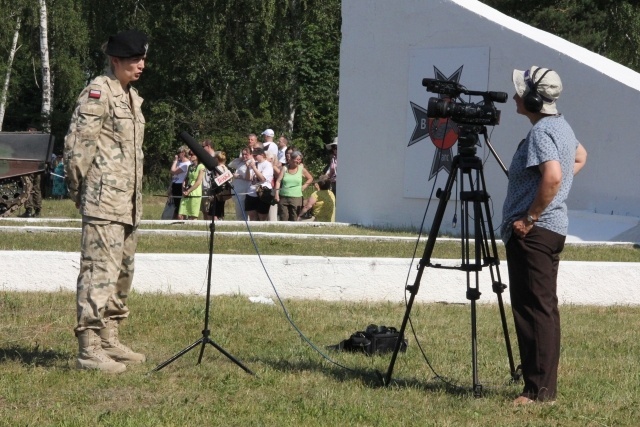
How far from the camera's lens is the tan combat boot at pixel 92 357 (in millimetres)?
6332

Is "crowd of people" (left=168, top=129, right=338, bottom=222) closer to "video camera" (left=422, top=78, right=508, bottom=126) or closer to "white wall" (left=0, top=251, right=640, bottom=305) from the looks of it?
"white wall" (left=0, top=251, right=640, bottom=305)

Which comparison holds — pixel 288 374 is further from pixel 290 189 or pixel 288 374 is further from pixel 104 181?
pixel 290 189

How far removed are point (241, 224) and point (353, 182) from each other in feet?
8.02

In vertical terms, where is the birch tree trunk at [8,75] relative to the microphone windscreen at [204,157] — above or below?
above

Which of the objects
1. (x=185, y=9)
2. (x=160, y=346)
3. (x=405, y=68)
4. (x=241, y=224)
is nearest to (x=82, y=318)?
(x=160, y=346)

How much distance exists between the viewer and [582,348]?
7547 millimetres

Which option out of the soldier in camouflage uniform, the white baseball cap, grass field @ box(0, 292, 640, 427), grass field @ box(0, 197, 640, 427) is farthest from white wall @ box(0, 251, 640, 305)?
the white baseball cap

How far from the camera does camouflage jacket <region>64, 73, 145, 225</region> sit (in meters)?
6.21

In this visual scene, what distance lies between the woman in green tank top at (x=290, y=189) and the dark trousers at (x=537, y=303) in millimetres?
11867

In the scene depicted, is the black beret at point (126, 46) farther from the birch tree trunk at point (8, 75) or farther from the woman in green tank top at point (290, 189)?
the birch tree trunk at point (8, 75)

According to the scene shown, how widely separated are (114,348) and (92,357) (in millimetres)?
258

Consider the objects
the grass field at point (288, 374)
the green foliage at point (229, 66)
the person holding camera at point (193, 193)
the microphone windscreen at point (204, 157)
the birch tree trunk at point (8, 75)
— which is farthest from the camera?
the birch tree trunk at point (8, 75)

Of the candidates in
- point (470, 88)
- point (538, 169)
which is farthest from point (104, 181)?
point (470, 88)

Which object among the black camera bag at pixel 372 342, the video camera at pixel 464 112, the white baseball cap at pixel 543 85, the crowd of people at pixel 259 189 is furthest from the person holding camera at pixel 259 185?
the white baseball cap at pixel 543 85
